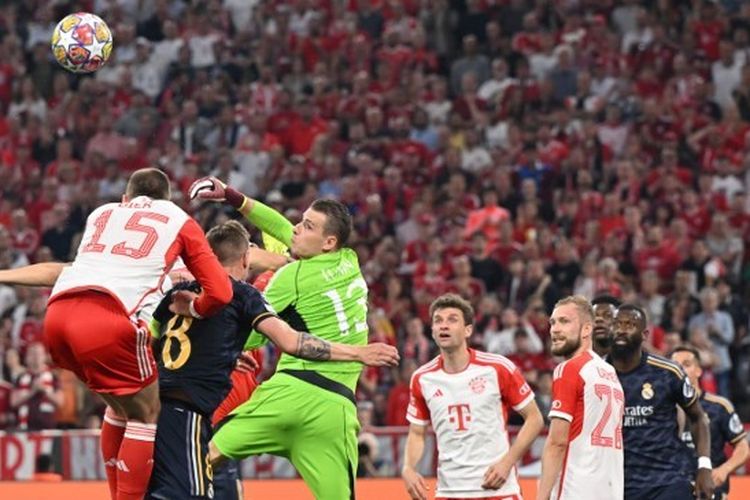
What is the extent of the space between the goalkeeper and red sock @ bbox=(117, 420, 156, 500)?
1.29 meters

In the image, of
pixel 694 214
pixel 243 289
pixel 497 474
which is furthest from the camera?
pixel 694 214

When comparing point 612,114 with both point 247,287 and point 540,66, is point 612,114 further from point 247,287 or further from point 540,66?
point 247,287

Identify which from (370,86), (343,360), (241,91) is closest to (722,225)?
(370,86)

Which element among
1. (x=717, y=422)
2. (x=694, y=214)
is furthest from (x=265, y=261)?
(x=694, y=214)

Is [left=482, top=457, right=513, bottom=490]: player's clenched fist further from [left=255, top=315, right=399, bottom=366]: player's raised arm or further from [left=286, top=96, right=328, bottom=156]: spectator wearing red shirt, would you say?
[left=286, top=96, right=328, bottom=156]: spectator wearing red shirt

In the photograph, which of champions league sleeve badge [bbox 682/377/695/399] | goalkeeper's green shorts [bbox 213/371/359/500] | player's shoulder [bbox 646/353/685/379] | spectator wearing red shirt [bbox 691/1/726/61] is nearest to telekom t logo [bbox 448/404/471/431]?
goalkeeper's green shorts [bbox 213/371/359/500]

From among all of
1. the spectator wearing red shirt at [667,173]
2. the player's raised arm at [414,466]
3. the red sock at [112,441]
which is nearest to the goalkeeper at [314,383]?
the player's raised arm at [414,466]

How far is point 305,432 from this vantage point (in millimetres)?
10070

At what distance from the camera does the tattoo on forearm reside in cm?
906

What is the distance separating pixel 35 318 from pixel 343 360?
444 inches

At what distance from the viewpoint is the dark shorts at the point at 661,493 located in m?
10.8

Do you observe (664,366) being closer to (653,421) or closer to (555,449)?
(653,421)

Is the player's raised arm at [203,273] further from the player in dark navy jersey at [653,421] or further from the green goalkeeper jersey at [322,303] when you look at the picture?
the player in dark navy jersey at [653,421]

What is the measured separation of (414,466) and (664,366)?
1.87 m
